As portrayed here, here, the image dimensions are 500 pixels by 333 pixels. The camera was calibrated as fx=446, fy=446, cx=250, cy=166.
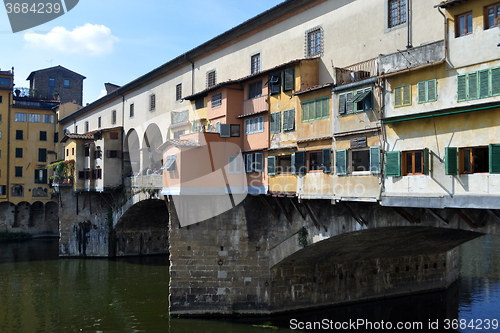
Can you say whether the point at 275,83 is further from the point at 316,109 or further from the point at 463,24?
the point at 463,24

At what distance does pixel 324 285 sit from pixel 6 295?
22197mm

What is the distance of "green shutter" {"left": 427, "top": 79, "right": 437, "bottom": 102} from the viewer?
579 inches

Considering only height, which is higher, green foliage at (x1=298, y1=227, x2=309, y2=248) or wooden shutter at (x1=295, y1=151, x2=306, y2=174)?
wooden shutter at (x1=295, y1=151, x2=306, y2=174)

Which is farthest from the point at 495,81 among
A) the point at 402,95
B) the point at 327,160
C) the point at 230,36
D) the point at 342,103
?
the point at 230,36

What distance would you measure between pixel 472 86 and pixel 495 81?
2.21 ft

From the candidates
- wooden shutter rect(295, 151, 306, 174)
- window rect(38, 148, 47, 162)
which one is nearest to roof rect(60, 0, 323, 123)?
wooden shutter rect(295, 151, 306, 174)

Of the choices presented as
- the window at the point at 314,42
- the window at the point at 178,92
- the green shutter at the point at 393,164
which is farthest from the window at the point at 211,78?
the green shutter at the point at 393,164

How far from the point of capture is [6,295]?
103 ft

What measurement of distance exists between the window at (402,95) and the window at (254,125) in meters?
9.05

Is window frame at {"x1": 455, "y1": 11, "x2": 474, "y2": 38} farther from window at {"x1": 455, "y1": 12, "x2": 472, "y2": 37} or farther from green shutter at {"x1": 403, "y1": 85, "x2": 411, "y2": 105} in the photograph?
green shutter at {"x1": 403, "y1": 85, "x2": 411, "y2": 105}

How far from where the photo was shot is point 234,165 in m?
24.9

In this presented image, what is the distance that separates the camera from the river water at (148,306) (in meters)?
23.6

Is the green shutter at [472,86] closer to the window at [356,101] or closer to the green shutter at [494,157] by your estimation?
the green shutter at [494,157]

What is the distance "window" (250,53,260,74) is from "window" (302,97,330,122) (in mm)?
6811
